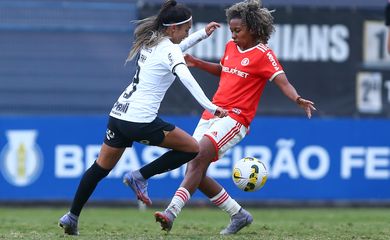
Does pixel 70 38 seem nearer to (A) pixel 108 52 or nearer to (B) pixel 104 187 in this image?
(A) pixel 108 52

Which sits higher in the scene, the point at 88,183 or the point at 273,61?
the point at 273,61

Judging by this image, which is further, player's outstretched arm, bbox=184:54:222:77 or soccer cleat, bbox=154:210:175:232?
player's outstretched arm, bbox=184:54:222:77

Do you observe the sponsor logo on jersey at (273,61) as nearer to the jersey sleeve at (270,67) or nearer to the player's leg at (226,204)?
the jersey sleeve at (270,67)

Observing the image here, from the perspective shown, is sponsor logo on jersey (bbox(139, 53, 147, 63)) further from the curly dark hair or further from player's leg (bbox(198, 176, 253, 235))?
player's leg (bbox(198, 176, 253, 235))

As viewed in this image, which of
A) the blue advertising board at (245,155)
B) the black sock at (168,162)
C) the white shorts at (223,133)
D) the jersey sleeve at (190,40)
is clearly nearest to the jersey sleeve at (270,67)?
the white shorts at (223,133)

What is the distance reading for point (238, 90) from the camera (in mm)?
9914

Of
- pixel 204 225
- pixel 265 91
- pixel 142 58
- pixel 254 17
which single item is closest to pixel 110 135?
pixel 142 58

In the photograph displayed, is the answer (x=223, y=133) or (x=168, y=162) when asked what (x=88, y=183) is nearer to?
(x=168, y=162)

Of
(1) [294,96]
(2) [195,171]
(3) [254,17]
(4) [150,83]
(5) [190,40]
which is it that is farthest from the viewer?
(5) [190,40]

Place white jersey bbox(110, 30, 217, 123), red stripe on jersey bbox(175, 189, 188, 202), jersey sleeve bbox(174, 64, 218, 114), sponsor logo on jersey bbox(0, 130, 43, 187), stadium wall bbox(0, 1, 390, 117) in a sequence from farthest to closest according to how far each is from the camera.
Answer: stadium wall bbox(0, 1, 390, 117)
sponsor logo on jersey bbox(0, 130, 43, 187)
red stripe on jersey bbox(175, 189, 188, 202)
white jersey bbox(110, 30, 217, 123)
jersey sleeve bbox(174, 64, 218, 114)

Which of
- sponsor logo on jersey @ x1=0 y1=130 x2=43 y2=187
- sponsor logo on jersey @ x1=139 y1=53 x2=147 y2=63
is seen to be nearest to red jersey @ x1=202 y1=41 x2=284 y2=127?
sponsor logo on jersey @ x1=139 y1=53 x2=147 y2=63

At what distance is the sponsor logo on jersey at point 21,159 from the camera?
1563cm

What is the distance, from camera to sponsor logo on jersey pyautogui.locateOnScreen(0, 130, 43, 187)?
51.3 ft

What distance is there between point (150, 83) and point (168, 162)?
2.62 ft
